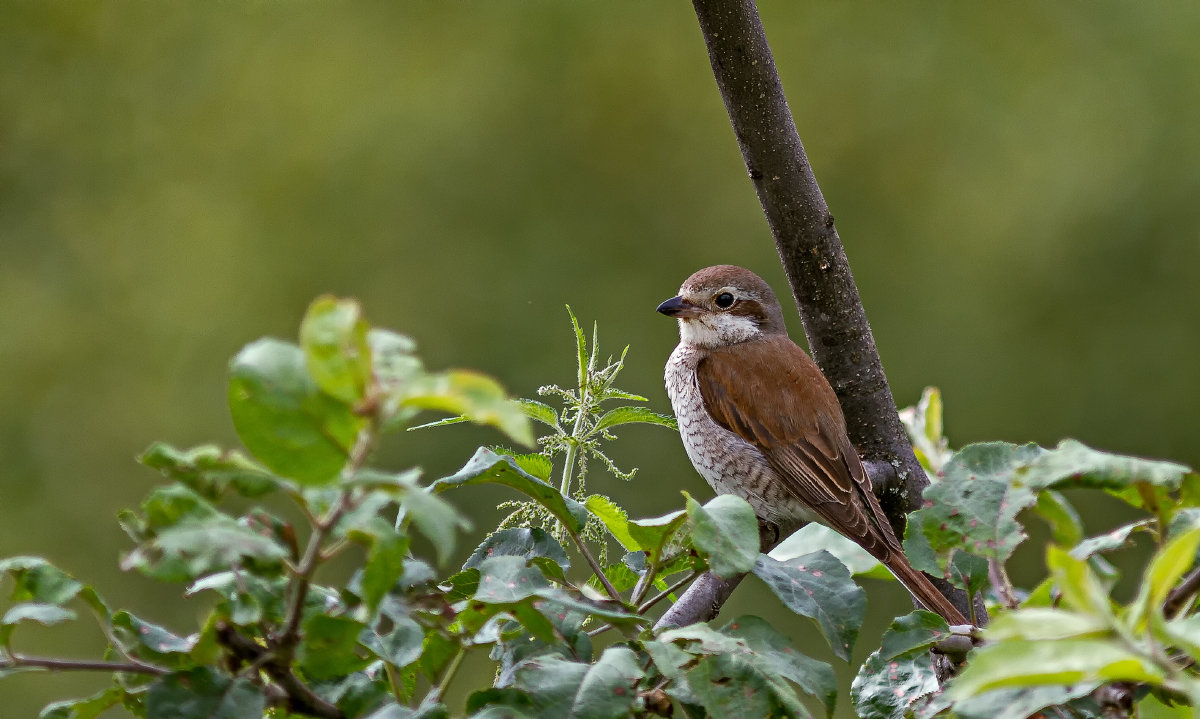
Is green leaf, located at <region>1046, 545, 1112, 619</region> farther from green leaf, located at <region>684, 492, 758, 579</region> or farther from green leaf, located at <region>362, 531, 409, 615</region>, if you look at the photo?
green leaf, located at <region>362, 531, 409, 615</region>

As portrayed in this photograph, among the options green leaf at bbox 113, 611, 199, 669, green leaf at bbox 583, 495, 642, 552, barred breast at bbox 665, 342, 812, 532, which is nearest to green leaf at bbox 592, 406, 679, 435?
green leaf at bbox 583, 495, 642, 552

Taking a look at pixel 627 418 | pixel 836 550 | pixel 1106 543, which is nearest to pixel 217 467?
pixel 1106 543

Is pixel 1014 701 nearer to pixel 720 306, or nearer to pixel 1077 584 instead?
pixel 1077 584

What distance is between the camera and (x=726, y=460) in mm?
3643

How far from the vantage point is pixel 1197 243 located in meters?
7.59

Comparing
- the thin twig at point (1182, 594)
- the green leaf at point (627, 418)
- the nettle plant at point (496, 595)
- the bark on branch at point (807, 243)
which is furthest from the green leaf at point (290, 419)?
the bark on branch at point (807, 243)

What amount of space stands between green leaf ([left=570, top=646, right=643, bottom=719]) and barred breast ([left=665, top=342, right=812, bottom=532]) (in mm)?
2490

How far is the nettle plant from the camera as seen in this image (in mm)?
843

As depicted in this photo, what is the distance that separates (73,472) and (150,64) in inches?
138

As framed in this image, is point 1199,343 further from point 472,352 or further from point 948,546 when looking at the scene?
point 948,546

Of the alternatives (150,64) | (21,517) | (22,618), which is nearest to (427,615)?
(22,618)

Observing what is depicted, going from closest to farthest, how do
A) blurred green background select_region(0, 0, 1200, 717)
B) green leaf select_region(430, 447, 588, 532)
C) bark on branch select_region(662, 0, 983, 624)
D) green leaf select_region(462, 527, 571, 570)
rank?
green leaf select_region(430, 447, 588, 532)
green leaf select_region(462, 527, 571, 570)
bark on branch select_region(662, 0, 983, 624)
blurred green background select_region(0, 0, 1200, 717)

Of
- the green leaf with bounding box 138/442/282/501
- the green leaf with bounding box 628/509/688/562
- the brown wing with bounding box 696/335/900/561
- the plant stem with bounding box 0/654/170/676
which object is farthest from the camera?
the brown wing with bounding box 696/335/900/561

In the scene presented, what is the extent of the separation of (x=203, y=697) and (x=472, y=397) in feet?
1.30
